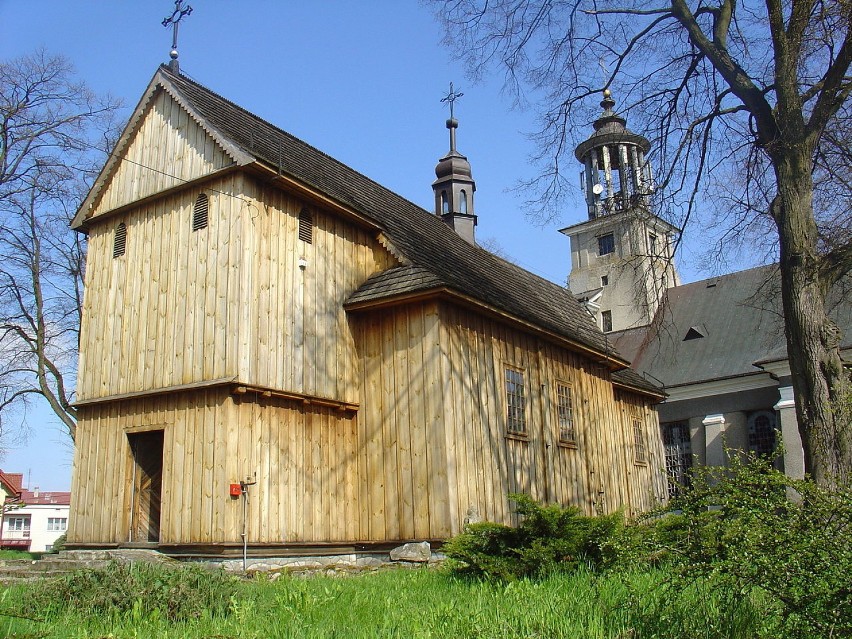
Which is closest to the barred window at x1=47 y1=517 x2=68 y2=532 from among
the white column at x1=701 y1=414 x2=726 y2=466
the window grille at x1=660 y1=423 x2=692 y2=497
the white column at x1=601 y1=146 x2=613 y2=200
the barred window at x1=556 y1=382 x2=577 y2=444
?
the white column at x1=601 y1=146 x2=613 y2=200

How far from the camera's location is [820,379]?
384 inches

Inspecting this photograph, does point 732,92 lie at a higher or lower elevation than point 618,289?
lower

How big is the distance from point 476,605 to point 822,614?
9.55ft

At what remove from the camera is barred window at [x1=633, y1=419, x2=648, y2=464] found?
22.7 m

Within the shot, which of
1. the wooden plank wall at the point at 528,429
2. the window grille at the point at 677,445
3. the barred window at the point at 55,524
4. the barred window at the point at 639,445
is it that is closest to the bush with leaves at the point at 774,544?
the wooden plank wall at the point at 528,429

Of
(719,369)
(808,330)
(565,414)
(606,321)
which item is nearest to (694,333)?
(719,369)

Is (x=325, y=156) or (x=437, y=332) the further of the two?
(x=325, y=156)

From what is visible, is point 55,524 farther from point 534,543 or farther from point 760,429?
point 534,543

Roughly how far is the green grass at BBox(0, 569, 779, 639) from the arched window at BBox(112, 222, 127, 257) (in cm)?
829

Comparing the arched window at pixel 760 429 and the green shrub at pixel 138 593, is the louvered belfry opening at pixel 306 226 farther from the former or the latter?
the arched window at pixel 760 429

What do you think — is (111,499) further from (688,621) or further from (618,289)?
(618,289)

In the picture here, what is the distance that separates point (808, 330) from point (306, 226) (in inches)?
333

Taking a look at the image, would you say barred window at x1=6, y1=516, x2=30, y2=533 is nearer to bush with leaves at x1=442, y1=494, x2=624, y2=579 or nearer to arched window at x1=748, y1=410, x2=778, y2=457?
arched window at x1=748, y1=410, x2=778, y2=457

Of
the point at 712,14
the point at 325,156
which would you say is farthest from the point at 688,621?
the point at 325,156
